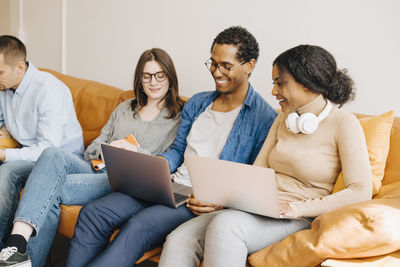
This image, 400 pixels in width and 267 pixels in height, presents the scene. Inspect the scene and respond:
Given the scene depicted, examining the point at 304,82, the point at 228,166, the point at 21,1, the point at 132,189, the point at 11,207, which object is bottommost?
the point at 11,207

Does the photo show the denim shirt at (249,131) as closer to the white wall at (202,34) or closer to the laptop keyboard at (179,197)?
the laptop keyboard at (179,197)

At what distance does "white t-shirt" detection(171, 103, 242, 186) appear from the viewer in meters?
1.78

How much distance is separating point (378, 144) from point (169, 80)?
109cm

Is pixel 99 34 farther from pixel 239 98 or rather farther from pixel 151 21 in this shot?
pixel 239 98

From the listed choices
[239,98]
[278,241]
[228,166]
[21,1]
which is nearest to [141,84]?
[239,98]

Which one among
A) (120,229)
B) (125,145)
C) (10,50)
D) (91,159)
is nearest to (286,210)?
(120,229)

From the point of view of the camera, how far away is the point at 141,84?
2096mm

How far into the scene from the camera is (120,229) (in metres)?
1.44

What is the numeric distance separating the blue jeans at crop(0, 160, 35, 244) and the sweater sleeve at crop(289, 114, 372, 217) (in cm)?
125

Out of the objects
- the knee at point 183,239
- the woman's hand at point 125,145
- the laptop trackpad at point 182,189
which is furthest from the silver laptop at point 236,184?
the woman's hand at point 125,145

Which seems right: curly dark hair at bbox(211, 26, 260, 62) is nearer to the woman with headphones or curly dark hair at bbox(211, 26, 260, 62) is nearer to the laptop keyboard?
the woman with headphones

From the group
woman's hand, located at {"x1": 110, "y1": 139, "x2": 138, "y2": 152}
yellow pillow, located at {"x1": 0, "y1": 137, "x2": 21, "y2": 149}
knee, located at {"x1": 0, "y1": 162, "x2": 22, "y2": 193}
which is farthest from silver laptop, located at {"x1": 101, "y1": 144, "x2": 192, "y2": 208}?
yellow pillow, located at {"x1": 0, "y1": 137, "x2": 21, "y2": 149}

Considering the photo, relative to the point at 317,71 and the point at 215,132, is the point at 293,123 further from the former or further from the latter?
the point at 215,132

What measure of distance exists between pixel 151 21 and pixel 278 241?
184 cm
